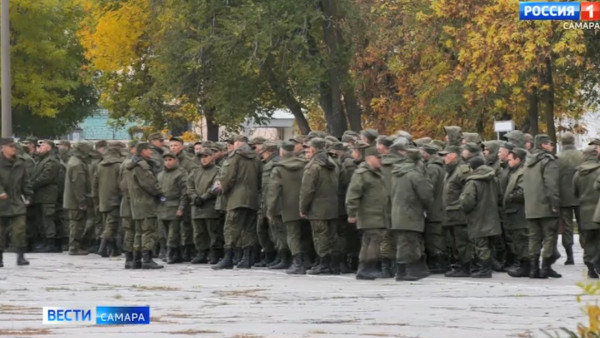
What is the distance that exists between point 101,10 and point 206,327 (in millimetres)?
41495

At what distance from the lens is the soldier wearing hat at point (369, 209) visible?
23.5 meters

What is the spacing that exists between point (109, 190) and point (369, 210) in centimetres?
685

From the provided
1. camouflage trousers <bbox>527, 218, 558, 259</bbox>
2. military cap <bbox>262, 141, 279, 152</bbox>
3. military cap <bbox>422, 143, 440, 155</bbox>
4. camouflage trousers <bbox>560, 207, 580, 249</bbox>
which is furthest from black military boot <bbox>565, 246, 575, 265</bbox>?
military cap <bbox>262, 141, 279, 152</bbox>

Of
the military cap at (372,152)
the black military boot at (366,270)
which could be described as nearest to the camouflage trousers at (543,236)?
the black military boot at (366,270)

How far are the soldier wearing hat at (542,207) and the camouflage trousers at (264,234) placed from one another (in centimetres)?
485

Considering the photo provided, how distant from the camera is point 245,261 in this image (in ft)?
87.1

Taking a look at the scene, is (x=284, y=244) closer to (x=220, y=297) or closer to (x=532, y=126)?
(x=220, y=297)

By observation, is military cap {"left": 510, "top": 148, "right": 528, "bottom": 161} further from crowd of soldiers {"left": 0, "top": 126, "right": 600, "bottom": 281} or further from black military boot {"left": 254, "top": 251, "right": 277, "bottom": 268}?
black military boot {"left": 254, "top": 251, "right": 277, "bottom": 268}

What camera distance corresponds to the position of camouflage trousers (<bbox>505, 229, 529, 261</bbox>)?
24109 mm

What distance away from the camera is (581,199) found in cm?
2391

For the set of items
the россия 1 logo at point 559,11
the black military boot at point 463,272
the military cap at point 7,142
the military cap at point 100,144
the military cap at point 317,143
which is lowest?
the black military boot at point 463,272

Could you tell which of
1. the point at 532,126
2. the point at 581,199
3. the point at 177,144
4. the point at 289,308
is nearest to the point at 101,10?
the point at 532,126

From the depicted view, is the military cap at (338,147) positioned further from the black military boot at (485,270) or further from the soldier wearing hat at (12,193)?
the soldier wearing hat at (12,193)

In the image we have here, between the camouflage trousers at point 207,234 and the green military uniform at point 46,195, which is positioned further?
the green military uniform at point 46,195
